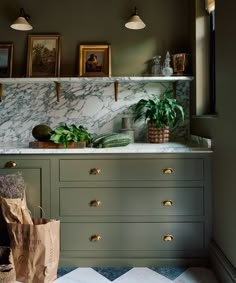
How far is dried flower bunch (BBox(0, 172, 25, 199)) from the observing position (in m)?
2.08

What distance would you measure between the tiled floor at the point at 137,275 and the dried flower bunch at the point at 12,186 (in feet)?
2.20

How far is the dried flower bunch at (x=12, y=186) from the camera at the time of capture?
6.82 feet

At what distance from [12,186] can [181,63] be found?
175cm

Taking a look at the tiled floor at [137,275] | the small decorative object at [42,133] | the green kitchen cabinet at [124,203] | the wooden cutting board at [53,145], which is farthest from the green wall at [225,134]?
the small decorative object at [42,133]

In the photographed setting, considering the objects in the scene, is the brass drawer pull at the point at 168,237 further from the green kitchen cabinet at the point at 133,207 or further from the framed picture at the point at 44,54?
the framed picture at the point at 44,54

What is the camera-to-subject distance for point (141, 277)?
2.13m

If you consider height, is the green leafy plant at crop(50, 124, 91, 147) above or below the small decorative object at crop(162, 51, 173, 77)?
below

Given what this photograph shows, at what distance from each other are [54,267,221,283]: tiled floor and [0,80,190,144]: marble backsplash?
1.19 meters

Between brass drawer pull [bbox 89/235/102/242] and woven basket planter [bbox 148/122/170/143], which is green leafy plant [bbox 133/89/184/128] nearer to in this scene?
woven basket planter [bbox 148/122/170/143]

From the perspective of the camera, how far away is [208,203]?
226 centimetres

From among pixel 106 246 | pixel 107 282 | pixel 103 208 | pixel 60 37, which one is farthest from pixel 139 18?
→ pixel 107 282

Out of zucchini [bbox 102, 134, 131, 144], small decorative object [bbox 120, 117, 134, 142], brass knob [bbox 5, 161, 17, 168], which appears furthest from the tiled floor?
small decorative object [bbox 120, 117, 134, 142]

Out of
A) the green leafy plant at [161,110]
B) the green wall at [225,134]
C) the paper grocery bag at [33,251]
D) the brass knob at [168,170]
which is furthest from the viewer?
the green leafy plant at [161,110]

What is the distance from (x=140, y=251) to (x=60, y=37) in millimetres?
2025
